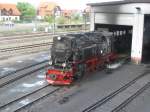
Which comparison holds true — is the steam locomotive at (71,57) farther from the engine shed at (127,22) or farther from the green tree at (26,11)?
the green tree at (26,11)

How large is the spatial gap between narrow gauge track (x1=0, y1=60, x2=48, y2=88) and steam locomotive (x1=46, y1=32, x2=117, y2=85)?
2.48 metres

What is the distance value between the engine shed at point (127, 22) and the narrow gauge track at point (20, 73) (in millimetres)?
7202

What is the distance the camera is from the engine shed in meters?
27.7

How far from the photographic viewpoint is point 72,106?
16.7m

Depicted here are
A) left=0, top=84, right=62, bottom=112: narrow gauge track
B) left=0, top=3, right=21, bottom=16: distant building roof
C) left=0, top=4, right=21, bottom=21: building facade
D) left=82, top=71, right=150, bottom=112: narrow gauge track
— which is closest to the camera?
left=82, top=71, right=150, bottom=112: narrow gauge track

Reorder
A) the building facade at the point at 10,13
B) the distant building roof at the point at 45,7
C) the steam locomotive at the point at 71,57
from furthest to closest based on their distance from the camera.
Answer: the distant building roof at the point at 45,7 → the building facade at the point at 10,13 → the steam locomotive at the point at 71,57

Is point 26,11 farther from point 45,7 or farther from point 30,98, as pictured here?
point 30,98

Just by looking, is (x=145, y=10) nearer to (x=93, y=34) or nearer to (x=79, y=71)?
(x=93, y=34)

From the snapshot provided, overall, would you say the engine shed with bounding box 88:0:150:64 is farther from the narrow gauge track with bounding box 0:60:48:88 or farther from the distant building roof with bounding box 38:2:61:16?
the distant building roof with bounding box 38:2:61:16

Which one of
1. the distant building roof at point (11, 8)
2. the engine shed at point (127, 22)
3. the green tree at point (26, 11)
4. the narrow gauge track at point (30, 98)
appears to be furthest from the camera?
the green tree at point (26, 11)

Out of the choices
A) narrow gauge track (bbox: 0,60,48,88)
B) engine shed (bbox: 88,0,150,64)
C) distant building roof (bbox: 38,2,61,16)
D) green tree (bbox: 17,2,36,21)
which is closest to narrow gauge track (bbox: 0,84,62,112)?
narrow gauge track (bbox: 0,60,48,88)

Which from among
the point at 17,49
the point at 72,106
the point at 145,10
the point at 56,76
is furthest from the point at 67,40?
the point at 17,49

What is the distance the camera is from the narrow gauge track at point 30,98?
16.3 meters

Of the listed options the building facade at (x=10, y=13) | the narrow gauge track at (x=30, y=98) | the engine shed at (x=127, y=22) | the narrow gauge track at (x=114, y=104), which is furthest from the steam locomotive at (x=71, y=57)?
the building facade at (x=10, y=13)
